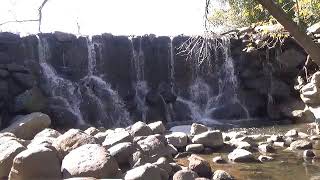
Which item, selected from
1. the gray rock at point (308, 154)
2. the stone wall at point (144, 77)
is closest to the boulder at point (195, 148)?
the gray rock at point (308, 154)

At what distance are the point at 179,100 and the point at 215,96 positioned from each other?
5.77 feet

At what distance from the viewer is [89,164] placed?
8.16 metres

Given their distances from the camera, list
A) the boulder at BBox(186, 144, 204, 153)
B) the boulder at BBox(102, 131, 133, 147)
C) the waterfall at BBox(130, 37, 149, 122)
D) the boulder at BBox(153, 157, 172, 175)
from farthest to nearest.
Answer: the waterfall at BBox(130, 37, 149, 122) → the boulder at BBox(186, 144, 204, 153) → the boulder at BBox(102, 131, 133, 147) → the boulder at BBox(153, 157, 172, 175)

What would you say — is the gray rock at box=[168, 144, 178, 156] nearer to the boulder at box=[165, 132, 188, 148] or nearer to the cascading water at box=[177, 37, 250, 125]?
the boulder at box=[165, 132, 188, 148]

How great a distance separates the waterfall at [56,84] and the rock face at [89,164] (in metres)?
11.8

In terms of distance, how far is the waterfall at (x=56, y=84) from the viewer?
2047 cm

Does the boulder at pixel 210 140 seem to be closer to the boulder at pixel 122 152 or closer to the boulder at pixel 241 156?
the boulder at pixel 241 156

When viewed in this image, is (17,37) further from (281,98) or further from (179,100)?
(281,98)

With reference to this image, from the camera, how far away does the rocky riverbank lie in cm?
812

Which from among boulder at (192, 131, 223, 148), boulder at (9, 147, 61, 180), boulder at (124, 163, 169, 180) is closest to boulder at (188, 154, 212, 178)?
boulder at (124, 163, 169, 180)

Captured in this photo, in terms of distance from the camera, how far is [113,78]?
72.2 ft

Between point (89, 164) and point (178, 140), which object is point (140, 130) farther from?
point (89, 164)

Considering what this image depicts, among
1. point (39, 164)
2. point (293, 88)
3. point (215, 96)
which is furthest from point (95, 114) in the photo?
point (39, 164)

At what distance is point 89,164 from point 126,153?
4.51 feet
